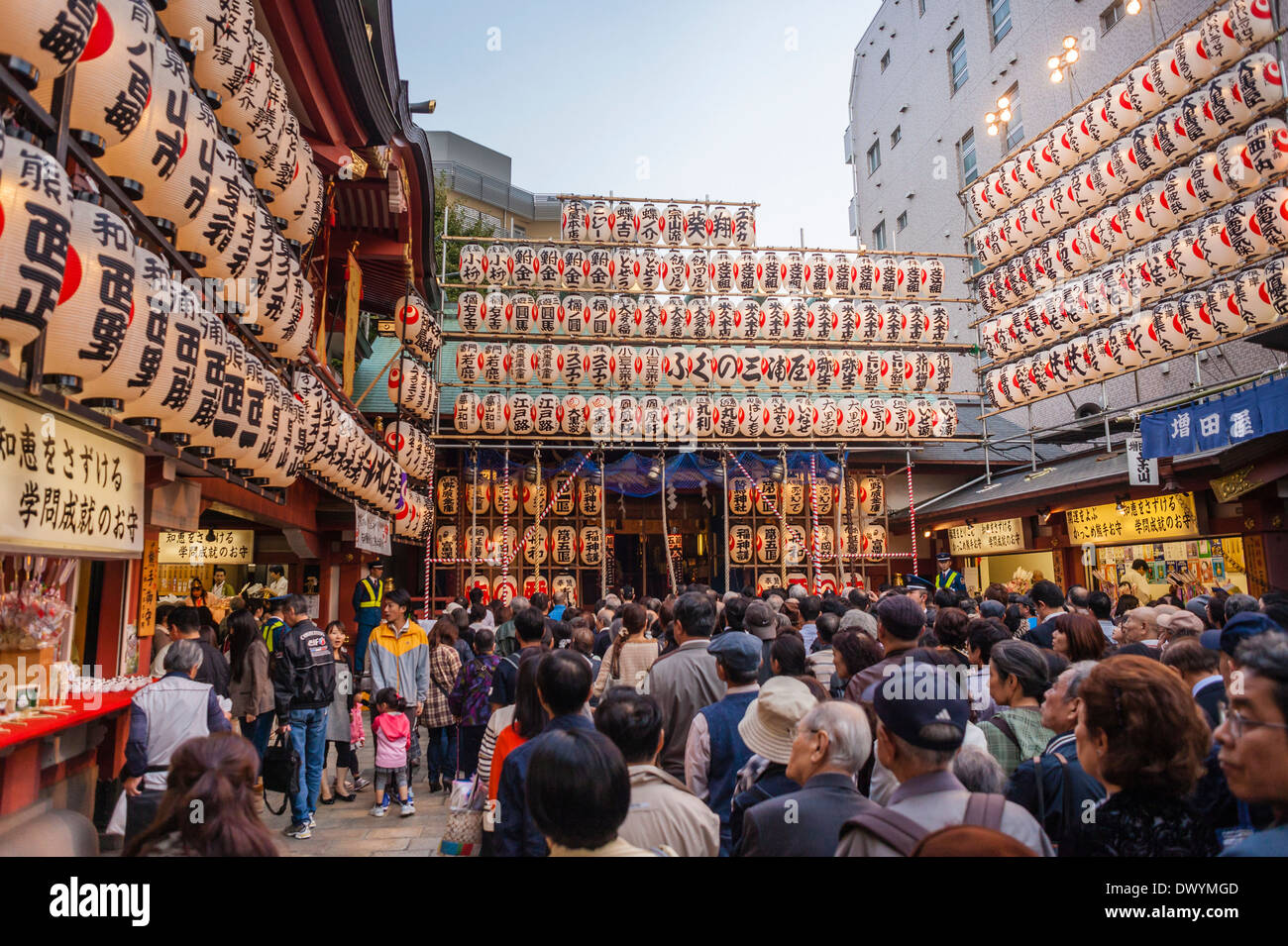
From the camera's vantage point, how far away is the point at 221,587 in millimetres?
13898

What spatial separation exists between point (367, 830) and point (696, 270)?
16472 mm

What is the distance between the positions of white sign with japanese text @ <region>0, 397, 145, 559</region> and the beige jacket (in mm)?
3992

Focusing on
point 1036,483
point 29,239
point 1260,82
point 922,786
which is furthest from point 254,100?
point 1036,483

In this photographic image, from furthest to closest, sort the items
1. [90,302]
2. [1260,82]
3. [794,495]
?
1. [794,495]
2. [1260,82]
3. [90,302]

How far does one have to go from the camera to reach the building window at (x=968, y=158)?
74.3 feet

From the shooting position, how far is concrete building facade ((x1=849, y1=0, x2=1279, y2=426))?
54.0ft

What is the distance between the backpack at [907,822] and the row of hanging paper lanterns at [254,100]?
694 cm

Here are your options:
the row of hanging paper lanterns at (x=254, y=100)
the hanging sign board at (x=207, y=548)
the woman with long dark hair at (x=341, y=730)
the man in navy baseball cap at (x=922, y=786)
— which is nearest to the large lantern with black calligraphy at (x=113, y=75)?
the row of hanging paper lanterns at (x=254, y=100)

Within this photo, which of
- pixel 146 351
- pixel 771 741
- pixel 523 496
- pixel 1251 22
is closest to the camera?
pixel 771 741

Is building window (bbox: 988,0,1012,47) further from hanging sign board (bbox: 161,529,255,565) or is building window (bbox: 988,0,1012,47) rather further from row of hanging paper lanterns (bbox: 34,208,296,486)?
hanging sign board (bbox: 161,529,255,565)

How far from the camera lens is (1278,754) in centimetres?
195

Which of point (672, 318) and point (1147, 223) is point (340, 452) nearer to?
point (672, 318)
